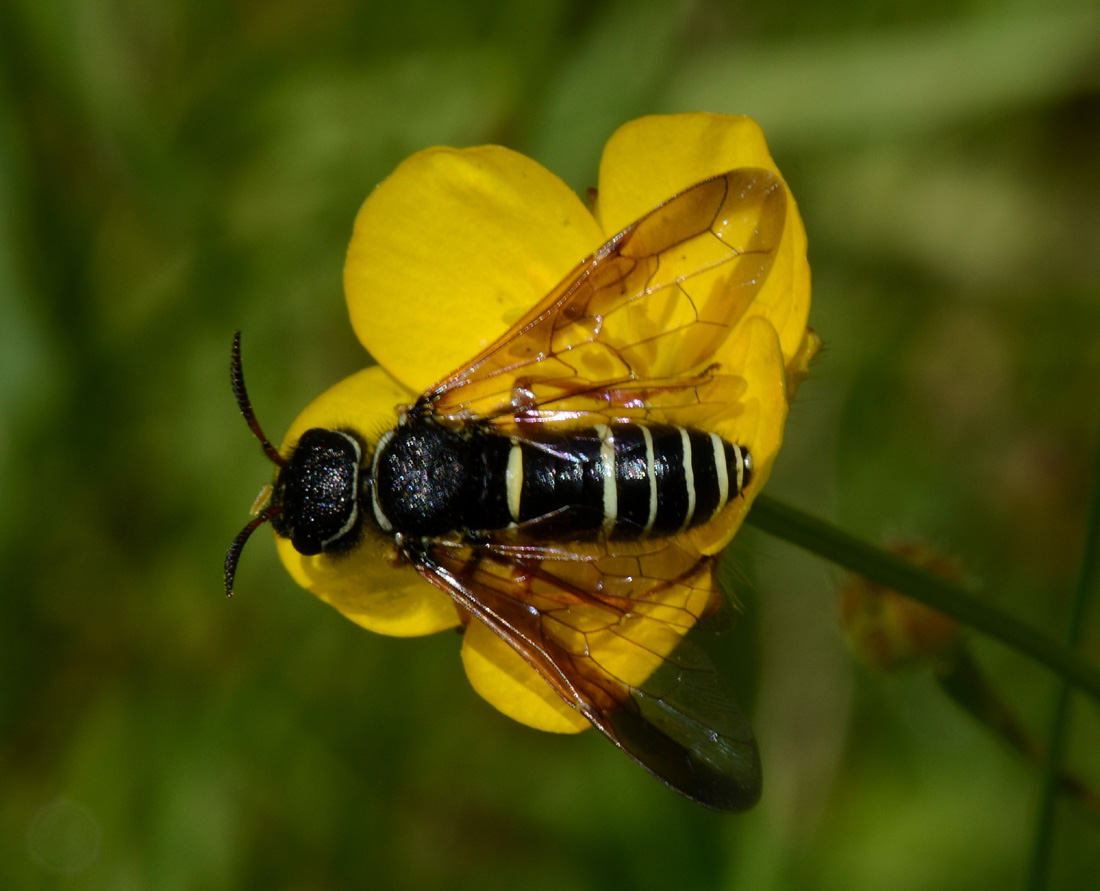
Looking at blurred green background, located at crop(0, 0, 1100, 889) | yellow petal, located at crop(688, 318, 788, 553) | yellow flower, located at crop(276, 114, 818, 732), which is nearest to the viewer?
yellow petal, located at crop(688, 318, 788, 553)

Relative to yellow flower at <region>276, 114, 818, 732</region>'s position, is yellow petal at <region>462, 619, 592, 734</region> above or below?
below

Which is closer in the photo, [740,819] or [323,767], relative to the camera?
[740,819]

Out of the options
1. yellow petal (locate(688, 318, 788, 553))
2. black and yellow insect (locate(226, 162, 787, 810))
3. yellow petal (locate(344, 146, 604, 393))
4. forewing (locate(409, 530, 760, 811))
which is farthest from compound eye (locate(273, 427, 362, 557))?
yellow petal (locate(688, 318, 788, 553))

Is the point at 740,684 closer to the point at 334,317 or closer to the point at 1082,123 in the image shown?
the point at 334,317

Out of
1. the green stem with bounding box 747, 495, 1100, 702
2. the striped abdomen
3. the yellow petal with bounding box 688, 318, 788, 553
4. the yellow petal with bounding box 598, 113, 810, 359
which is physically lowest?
the striped abdomen

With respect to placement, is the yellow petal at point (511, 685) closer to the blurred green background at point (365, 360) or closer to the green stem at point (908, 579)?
the green stem at point (908, 579)

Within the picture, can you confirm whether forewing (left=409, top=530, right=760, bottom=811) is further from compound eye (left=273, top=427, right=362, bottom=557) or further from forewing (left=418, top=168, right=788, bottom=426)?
forewing (left=418, top=168, right=788, bottom=426)

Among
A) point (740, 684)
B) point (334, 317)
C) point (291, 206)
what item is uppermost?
point (291, 206)

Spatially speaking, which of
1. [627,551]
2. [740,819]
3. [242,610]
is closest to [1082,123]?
[740,819]

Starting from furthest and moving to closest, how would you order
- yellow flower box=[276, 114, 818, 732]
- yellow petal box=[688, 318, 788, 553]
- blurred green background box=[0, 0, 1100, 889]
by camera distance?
blurred green background box=[0, 0, 1100, 889], yellow flower box=[276, 114, 818, 732], yellow petal box=[688, 318, 788, 553]
